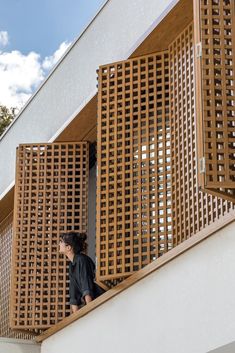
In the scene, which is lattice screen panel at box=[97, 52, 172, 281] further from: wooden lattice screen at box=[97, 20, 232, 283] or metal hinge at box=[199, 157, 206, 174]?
metal hinge at box=[199, 157, 206, 174]

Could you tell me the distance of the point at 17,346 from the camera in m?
12.5

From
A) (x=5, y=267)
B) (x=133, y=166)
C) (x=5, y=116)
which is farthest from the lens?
(x=5, y=116)

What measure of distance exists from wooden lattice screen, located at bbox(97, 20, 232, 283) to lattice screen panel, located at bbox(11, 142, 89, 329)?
1977 mm

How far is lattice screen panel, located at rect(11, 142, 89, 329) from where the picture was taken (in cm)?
1271

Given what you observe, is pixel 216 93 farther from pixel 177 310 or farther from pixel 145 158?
pixel 145 158

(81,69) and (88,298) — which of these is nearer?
(88,298)

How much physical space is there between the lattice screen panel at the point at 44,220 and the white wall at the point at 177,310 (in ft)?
5.58

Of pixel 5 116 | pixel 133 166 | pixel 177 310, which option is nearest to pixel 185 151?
pixel 133 166

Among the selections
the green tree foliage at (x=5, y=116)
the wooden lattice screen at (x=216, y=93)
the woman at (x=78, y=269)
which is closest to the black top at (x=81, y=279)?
the woman at (x=78, y=269)

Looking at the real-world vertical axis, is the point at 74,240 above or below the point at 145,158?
below

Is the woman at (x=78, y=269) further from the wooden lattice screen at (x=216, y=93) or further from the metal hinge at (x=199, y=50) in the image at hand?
the metal hinge at (x=199, y=50)

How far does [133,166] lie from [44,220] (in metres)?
2.37

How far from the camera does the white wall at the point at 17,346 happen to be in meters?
12.4

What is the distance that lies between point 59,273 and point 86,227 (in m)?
0.64
